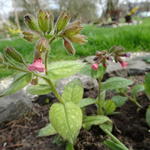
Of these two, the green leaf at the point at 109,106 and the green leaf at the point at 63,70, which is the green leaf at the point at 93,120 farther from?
the green leaf at the point at 63,70

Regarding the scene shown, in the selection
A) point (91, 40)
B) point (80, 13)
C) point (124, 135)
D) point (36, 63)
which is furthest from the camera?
point (80, 13)

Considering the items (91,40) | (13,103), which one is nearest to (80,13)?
(91,40)

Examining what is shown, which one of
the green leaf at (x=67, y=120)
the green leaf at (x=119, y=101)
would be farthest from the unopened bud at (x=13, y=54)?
the green leaf at (x=119, y=101)

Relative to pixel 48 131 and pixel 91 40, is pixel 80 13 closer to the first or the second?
pixel 91 40

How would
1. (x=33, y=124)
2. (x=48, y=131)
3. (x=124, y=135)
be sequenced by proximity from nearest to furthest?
(x=48, y=131), (x=124, y=135), (x=33, y=124)

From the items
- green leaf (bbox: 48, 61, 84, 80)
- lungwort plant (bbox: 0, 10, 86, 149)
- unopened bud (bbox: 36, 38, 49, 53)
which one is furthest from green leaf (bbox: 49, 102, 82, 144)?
unopened bud (bbox: 36, 38, 49, 53)

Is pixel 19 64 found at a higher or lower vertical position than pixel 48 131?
higher

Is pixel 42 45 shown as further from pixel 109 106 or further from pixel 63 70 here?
pixel 109 106
